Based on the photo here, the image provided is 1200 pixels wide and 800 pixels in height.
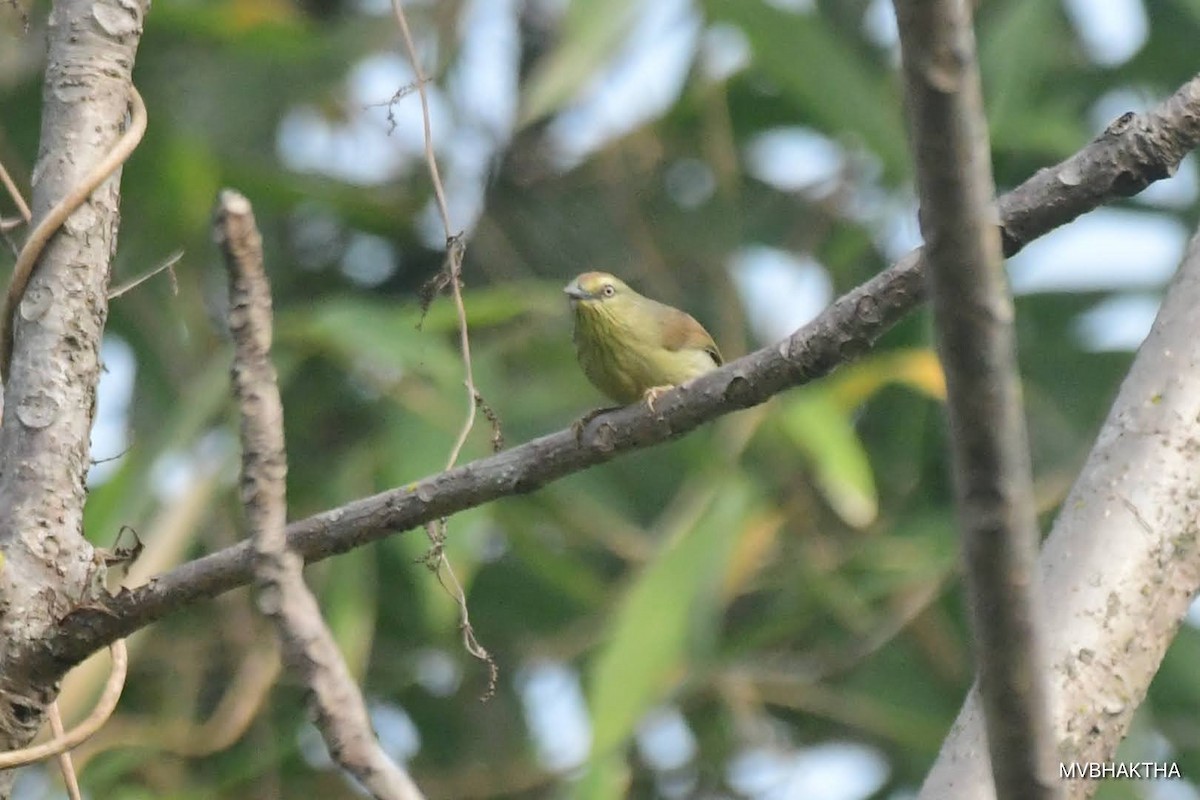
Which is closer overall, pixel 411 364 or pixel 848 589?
pixel 411 364

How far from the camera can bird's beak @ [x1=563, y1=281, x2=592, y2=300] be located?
399 centimetres

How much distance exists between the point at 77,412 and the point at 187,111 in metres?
4.27

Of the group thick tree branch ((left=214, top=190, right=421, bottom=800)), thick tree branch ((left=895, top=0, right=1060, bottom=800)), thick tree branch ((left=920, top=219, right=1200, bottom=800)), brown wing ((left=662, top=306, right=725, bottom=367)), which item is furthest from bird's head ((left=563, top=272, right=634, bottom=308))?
thick tree branch ((left=895, top=0, right=1060, bottom=800))

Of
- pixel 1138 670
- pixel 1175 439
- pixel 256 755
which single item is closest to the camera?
pixel 1138 670

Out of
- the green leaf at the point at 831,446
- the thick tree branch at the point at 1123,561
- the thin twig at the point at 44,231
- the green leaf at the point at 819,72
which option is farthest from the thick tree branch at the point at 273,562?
the green leaf at the point at 819,72

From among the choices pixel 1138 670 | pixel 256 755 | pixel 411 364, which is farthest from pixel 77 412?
pixel 256 755

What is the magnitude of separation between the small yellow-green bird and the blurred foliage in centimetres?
89

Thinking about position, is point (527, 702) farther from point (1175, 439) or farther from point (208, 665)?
point (1175, 439)

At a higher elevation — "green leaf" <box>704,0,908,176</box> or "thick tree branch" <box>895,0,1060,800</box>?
"green leaf" <box>704,0,908,176</box>

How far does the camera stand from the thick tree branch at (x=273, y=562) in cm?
136

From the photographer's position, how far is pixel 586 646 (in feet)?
18.6

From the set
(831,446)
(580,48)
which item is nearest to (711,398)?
(831,446)

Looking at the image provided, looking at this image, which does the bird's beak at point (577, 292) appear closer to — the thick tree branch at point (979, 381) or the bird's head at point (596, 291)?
the bird's head at point (596, 291)

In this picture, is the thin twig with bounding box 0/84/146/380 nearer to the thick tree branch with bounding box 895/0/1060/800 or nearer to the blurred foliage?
the thick tree branch with bounding box 895/0/1060/800
